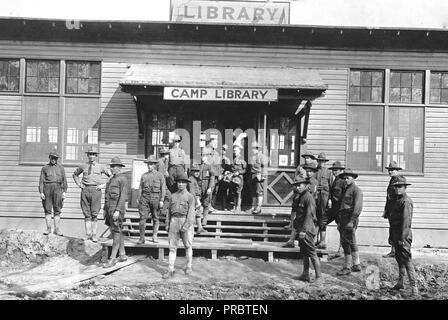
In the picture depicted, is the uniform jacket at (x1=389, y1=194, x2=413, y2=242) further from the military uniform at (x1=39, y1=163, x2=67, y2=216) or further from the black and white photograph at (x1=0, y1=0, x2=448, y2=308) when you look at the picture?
the military uniform at (x1=39, y1=163, x2=67, y2=216)

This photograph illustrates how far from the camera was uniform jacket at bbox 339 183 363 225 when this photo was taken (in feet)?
29.5

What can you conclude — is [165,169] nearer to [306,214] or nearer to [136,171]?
[136,171]

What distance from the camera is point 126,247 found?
32.7 ft

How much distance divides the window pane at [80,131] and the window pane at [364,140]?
7287 mm

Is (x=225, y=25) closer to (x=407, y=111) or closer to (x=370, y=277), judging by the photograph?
(x=407, y=111)

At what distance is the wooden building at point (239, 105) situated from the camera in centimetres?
1286

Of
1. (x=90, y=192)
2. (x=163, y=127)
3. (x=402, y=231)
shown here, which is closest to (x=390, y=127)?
(x=402, y=231)

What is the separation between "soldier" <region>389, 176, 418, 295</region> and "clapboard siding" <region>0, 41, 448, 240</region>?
183 inches

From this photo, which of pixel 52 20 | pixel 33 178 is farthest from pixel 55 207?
pixel 52 20

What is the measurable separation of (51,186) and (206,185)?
3.76 meters

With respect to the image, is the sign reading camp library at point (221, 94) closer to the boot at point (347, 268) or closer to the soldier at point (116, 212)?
the soldier at point (116, 212)

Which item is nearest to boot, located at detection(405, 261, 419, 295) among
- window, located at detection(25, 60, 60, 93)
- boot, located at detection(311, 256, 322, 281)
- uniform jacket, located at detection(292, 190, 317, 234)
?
boot, located at detection(311, 256, 322, 281)

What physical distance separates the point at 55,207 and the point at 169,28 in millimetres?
5743

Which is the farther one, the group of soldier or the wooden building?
the wooden building
